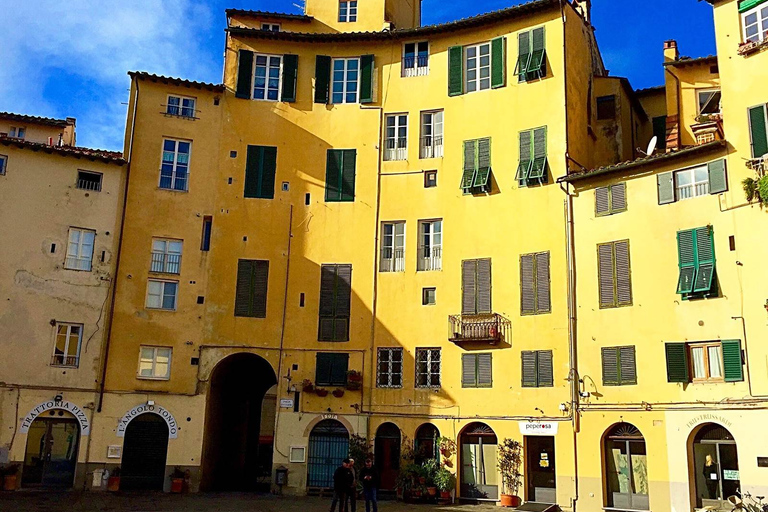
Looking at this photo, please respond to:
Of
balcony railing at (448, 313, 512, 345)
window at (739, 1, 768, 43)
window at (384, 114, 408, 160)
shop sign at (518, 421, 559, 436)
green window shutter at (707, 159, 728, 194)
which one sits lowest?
shop sign at (518, 421, 559, 436)

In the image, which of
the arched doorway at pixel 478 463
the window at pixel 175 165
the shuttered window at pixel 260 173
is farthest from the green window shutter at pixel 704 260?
the window at pixel 175 165

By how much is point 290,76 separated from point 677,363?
21122mm

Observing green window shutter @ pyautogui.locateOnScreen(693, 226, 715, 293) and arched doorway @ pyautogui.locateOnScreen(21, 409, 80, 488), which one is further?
arched doorway @ pyautogui.locateOnScreen(21, 409, 80, 488)

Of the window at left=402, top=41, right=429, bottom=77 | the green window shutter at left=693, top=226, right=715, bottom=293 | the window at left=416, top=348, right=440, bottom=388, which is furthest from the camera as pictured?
the window at left=402, top=41, right=429, bottom=77

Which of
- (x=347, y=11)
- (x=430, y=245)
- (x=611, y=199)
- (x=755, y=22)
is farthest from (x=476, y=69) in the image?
(x=755, y=22)

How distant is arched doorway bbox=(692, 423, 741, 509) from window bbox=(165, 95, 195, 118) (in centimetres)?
2498

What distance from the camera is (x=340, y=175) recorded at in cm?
3453

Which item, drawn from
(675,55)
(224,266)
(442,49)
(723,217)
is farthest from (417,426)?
(675,55)

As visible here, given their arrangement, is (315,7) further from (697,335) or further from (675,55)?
(697,335)

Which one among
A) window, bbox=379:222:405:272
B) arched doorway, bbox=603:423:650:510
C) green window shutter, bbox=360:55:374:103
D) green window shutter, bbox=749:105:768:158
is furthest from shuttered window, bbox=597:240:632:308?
green window shutter, bbox=360:55:374:103

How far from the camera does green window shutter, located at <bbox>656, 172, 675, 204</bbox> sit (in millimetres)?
27312

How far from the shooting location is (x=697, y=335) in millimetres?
25641

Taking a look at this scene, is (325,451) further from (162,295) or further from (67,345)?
(67,345)

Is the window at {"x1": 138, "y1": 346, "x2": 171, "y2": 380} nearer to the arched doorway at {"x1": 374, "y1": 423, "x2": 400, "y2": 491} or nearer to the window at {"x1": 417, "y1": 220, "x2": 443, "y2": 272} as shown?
the arched doorway at {"x1": 374, "y1": 423, "x2": 400, "y2": 491}
